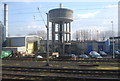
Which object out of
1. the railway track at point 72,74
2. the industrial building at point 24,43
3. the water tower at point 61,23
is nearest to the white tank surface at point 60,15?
the water tower at point 61,23

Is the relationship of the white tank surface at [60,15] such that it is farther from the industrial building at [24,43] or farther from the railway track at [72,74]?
the railway track at [72,74]

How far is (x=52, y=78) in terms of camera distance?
30.8 ft

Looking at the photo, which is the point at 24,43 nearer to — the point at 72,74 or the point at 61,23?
the point at 61,23

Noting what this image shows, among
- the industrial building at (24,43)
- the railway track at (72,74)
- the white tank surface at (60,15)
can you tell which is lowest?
the railway track at (72,74)

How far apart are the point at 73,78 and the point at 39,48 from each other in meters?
44.5

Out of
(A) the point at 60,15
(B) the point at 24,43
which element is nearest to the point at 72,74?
(A) the point at 60,15

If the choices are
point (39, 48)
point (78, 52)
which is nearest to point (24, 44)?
point (39, 48)

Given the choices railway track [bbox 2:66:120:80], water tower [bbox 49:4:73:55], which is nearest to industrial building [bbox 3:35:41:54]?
water tower [bbox 49:4:73:55]

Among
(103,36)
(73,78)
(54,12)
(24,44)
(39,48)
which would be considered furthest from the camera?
(103,36)

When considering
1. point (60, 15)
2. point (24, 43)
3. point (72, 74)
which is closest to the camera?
point (72, 74)

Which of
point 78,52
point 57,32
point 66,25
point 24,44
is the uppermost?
point 66,25

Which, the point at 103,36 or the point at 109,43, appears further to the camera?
the point at 103,36

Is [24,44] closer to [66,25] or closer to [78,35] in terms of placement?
[66,25]

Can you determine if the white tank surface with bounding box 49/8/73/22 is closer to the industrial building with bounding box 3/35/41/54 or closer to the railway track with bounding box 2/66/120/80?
the industrial building with bounding box 3/35/41/54
